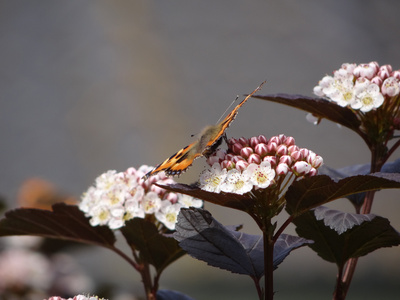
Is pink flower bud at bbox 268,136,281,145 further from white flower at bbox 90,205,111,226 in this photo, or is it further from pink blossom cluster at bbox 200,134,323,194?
white flower at bbox 90,205,111,226

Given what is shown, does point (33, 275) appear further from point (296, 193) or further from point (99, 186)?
point (296, 193)

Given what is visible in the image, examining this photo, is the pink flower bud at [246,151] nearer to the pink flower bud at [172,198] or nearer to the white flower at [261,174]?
the white flower at [261,174]

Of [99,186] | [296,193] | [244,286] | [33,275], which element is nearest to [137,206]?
[99,186]

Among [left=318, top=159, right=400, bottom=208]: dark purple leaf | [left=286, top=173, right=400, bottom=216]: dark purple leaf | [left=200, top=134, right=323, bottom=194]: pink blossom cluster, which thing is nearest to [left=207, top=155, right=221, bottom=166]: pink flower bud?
[left=200, top=134, right=323, bottom=194]: pink blossom cluster

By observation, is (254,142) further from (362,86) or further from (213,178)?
(362,86)

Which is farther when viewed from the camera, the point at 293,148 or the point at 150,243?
the point at 150,243

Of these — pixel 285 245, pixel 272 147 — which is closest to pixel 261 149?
pixel 272 147
